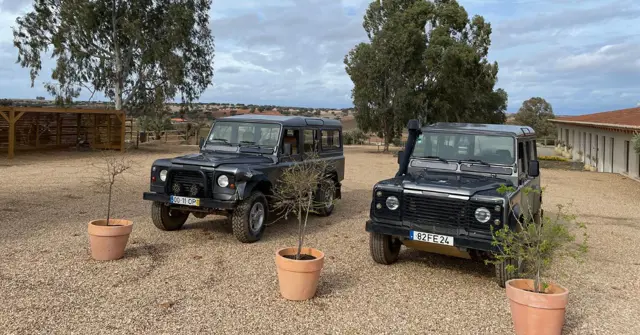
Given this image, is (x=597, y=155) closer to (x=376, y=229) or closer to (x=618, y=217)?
(x=618, y=217)

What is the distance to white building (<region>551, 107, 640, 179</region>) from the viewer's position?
1972cm

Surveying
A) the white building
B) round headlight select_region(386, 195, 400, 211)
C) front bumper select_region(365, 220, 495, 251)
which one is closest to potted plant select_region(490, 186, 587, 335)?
front bumper select_region(365, 220, 495, 251)

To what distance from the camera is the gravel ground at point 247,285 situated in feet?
14.7

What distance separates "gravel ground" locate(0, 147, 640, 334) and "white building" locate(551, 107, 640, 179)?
12445 millimetres

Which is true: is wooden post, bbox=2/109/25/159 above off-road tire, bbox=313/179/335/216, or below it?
above

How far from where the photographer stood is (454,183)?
5789mm

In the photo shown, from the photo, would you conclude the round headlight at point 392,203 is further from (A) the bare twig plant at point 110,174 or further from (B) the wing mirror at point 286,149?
(A) the bare twig plant at point 110,174

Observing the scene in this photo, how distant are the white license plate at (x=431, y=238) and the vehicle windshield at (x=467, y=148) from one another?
5.09 feet

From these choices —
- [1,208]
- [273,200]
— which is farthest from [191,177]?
[1,208]

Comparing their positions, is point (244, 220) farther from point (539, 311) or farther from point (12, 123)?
point (12, 123)

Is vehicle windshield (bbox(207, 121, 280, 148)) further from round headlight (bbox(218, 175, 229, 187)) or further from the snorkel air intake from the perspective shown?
the snorkel air intake

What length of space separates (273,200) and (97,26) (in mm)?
24378

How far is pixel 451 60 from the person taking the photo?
3016 centimetres

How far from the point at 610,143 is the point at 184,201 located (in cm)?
2264
